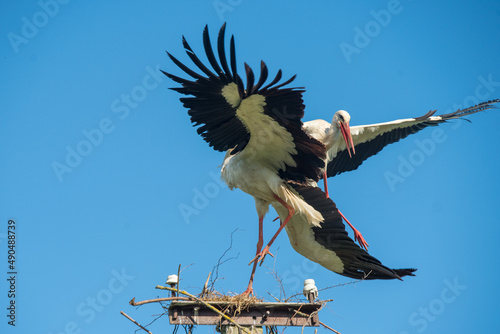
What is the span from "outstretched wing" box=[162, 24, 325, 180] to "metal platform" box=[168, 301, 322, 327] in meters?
1.68

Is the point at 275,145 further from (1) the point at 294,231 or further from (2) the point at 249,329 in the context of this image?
(2) the point at 249,329

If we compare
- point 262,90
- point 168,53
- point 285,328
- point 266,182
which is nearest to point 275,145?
point 266,182

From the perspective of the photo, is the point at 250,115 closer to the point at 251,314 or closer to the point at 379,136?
the point at 251,314

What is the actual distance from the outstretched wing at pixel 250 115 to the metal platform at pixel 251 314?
1.68 m

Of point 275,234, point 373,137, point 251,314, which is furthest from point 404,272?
point 373,137

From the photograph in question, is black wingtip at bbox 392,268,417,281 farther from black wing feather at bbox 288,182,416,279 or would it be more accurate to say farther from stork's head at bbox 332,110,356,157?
stork's head at bbox 332,110,356,157

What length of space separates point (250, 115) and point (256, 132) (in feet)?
0.91

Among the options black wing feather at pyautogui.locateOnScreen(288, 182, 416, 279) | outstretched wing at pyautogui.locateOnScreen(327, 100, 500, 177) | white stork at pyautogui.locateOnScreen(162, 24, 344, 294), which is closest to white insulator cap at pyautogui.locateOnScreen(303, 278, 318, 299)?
white stork at pyautogui.locateOnScreen(162, 24, 344, 294)

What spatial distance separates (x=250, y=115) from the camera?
591 cm

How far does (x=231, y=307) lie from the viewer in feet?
16.8

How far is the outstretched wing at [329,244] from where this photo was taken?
627cm

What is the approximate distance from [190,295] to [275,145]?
1946 mm

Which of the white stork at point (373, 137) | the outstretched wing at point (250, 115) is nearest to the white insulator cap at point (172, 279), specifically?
the outstretched wing at point (250, 115)

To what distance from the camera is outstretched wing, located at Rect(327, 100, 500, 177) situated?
7.97m
